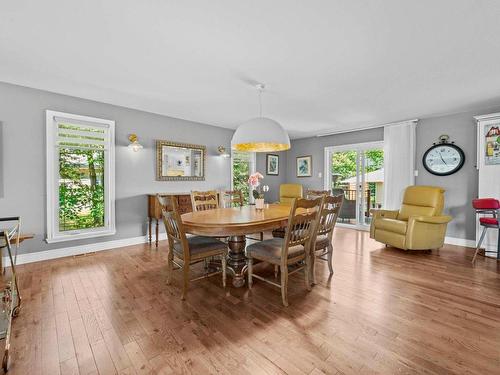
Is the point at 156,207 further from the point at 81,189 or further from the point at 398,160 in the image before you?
the point at 398,160

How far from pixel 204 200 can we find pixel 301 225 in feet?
6.19

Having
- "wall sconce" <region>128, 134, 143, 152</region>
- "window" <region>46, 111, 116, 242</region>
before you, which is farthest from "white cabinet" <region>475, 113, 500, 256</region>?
"window" <region>46, 111, 116, 242</region>

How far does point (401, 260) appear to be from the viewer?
3.53m

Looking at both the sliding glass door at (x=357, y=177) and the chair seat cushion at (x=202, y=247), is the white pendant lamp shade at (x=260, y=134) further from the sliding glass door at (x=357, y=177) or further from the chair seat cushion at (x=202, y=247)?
the sliding glass door at (x=357, y=177)

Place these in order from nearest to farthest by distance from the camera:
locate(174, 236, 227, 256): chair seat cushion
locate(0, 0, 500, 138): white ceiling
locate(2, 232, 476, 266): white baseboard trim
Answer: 1. locate(0, 0, 500, 138): white ceiling
2. locate(174, 236, 227, 256): chair seat cushion
3. locate(2, 232, 476, 266): white baseboard trim

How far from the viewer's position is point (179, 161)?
486 cm

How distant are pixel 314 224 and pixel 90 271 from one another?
278 centimetres

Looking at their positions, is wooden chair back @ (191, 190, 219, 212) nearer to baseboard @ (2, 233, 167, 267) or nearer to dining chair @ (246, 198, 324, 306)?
dining chair @ (246, 198, 324, 306)

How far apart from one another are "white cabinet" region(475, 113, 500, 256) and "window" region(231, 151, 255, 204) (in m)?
4.34

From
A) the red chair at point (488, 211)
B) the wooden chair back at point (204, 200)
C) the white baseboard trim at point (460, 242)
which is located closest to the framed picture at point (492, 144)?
the red chair at point (488, 211)

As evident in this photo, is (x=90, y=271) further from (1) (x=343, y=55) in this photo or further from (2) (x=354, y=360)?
(1) (x=343, y=55)

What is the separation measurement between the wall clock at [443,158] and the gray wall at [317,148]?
0.99m

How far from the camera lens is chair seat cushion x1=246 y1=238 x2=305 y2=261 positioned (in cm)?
235

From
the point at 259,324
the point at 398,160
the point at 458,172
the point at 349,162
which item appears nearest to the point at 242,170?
the point at 349,162
